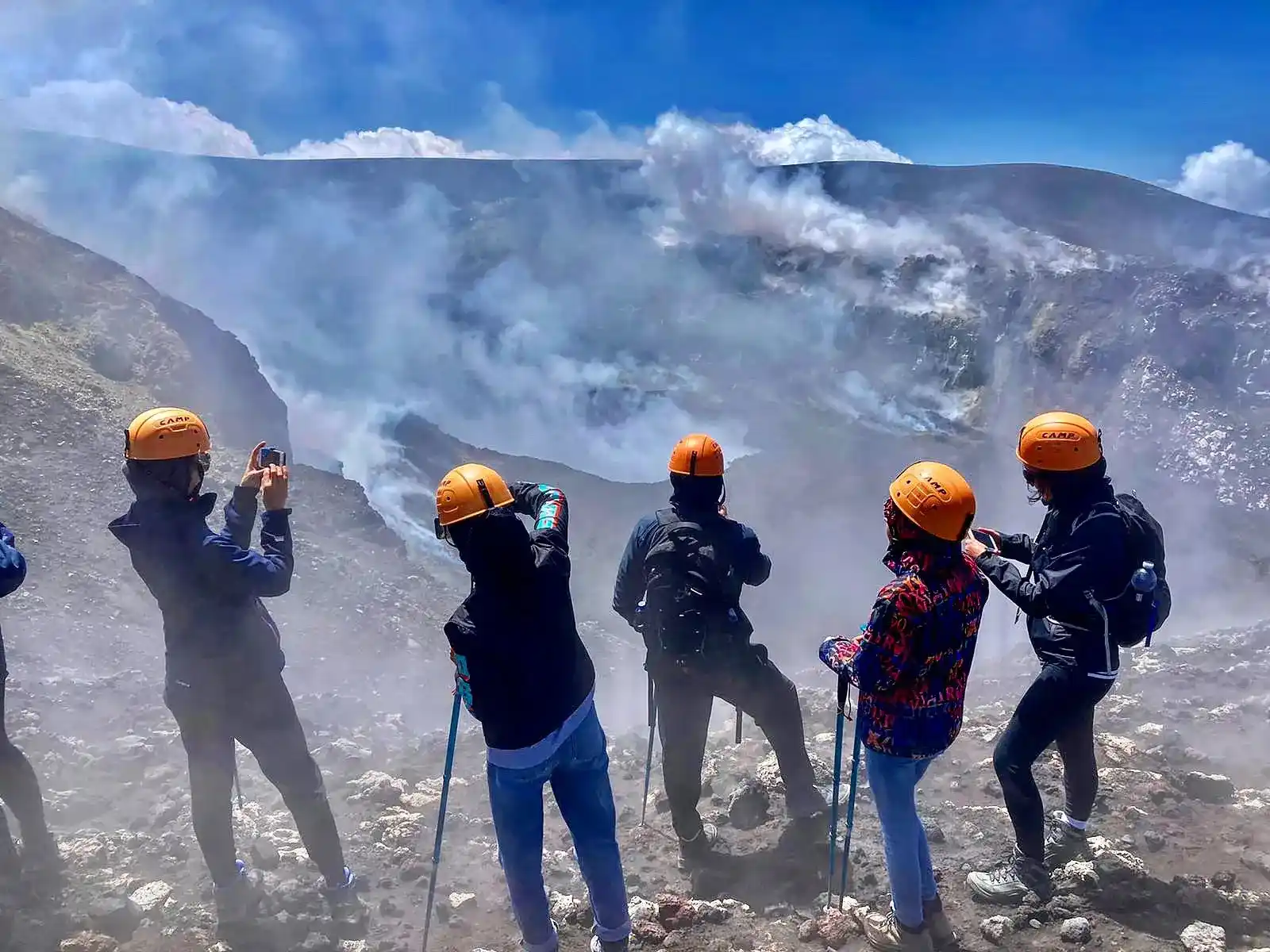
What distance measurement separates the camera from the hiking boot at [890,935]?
2.63 meters

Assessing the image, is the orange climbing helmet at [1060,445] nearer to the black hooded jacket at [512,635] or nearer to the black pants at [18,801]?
the black hooded jacket at [512,635]

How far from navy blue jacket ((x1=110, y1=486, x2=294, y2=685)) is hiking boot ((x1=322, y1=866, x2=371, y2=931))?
3.15 feet

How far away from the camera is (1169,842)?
11.7 feet

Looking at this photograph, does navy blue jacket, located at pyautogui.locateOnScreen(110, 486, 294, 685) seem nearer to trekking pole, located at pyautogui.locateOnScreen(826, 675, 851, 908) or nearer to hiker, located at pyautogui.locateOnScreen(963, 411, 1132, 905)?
trekking pole, located at pyautogui.locateOnScreen(826, 675, 851, 908)

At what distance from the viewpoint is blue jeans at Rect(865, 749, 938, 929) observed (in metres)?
2.47

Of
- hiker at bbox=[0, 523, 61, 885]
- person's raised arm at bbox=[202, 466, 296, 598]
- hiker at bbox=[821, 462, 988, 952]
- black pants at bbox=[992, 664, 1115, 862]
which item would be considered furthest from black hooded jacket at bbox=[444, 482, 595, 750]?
hiker at bbox=[0, 523, 61, 885]

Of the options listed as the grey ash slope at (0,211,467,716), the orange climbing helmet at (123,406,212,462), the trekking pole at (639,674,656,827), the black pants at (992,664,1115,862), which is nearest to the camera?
the orange climbing helmet at (123,406,212,462)

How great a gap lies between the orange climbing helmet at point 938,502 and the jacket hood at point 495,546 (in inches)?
39.5

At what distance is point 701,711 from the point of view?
3.52 m

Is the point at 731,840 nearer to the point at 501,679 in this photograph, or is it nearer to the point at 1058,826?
the point at 1058,826

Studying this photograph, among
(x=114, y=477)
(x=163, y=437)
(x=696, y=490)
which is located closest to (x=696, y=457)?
(x=696, y=490)

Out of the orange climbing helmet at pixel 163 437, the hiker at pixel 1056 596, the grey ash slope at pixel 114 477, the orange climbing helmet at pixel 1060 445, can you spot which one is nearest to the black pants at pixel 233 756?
the orange climbing helmet at pixel 163 437

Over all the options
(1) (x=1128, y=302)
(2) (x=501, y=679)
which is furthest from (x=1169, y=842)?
(1) (x=1128, y=302)

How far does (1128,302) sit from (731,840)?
49.6 ft
